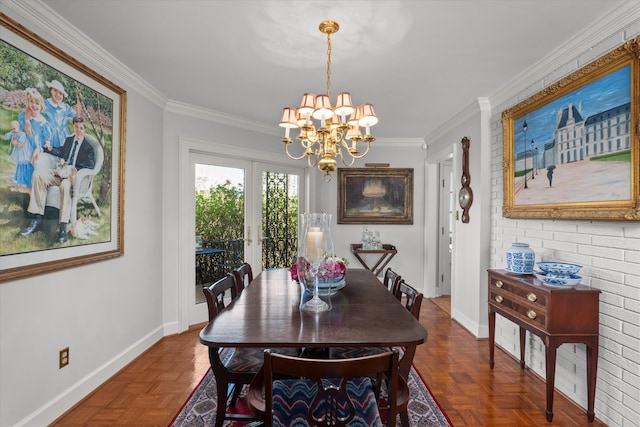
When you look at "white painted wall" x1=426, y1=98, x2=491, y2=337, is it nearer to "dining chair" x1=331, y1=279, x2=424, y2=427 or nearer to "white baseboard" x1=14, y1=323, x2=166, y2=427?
"dining chair" x1=331, y1=279, x2=424, y2=427

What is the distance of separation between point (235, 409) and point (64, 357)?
1.10 m

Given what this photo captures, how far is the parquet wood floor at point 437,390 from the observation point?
208 cm

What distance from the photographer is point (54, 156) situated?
206 centimetres

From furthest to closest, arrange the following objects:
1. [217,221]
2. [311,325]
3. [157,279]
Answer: [217,221] < [157,279] < [311,325]

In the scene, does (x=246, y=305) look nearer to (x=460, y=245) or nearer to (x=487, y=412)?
(x=487, y=412)

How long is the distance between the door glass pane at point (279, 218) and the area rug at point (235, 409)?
7.33 feet

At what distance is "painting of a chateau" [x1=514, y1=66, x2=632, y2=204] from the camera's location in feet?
6.26

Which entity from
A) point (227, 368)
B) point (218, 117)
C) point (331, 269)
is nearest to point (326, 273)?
point (331, 269)

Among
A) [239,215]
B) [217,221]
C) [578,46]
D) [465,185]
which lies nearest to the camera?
[578,46]

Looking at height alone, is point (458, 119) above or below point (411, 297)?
above

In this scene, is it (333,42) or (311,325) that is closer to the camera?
→ (311,325)

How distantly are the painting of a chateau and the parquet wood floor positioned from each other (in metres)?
1.34

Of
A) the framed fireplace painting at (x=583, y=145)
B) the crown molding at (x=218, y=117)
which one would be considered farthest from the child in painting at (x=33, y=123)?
the framed fireplace painting at (x=583, y=145)

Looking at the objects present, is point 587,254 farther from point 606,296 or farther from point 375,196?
point 375,196
